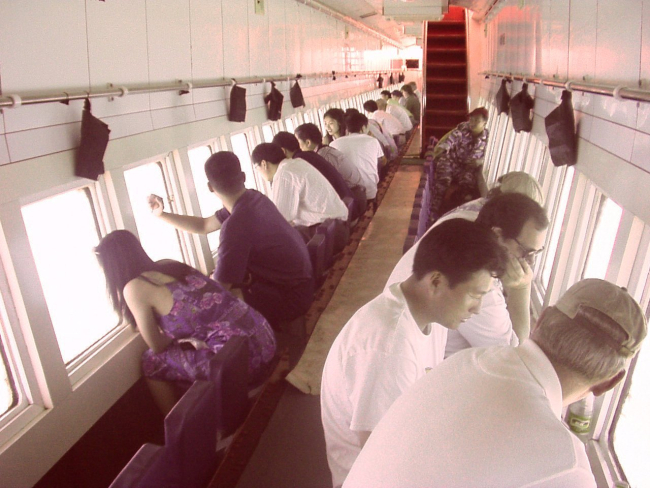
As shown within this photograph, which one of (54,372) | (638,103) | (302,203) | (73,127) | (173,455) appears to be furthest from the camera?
(302,203)

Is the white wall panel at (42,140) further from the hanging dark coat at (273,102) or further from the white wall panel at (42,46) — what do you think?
the hanging dark coat at (273,102)

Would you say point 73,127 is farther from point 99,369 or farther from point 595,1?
point 595,1

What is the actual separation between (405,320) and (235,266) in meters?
2.03

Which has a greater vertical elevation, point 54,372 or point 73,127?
point 73,127

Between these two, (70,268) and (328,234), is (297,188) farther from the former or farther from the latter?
(70,268)

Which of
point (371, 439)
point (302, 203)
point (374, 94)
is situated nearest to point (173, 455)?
point (371, 439)

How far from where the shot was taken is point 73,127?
2836mm

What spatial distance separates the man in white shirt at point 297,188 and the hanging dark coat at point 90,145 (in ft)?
6.58

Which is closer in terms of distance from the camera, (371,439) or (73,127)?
(371,439)

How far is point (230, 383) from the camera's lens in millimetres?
2529

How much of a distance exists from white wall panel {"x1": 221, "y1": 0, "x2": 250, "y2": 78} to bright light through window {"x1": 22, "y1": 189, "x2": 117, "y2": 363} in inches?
97.7

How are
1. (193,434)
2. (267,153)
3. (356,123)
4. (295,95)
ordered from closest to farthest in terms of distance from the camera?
(193,434) < (267,153) < (295,95) < (356,123)

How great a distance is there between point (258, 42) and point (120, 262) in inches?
159

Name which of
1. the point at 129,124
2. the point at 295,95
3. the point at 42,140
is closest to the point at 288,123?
the point at 295,95
